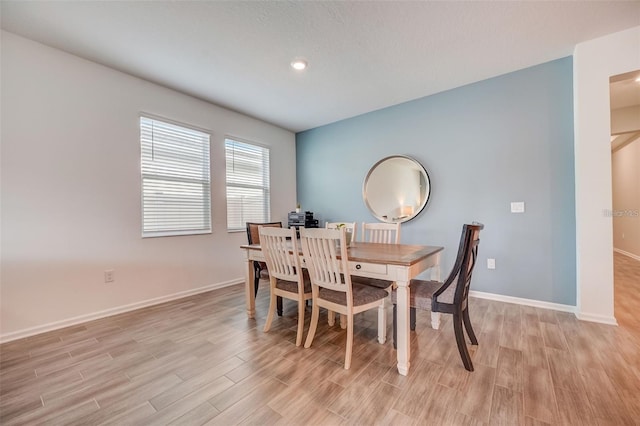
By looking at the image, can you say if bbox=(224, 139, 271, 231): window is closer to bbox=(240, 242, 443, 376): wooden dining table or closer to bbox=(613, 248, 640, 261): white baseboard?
bbox=(240, 242, 443, 376): wooden dining table

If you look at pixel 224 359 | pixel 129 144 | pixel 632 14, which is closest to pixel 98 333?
pixel 224 359

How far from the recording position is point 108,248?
2.80 metres

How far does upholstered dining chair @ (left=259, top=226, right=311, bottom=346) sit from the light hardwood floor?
0.33 m

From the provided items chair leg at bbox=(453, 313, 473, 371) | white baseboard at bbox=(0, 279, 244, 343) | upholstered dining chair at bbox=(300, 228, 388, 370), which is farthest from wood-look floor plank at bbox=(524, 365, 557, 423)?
white baseboard at bbox=(0, 279, 244, 343)

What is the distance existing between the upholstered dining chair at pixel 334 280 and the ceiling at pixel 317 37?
174 centimetres

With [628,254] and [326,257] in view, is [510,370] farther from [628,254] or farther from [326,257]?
[628,254]

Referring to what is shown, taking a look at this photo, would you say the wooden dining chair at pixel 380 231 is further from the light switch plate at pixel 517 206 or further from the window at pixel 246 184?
the window at pixel 246 184

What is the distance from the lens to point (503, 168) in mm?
3094

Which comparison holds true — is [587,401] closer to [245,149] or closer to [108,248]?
[108,248]

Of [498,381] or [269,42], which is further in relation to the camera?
[269,42]

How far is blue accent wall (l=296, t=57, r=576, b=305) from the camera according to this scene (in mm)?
2789

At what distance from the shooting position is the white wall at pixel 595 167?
2408 mm

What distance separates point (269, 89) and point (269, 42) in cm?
95

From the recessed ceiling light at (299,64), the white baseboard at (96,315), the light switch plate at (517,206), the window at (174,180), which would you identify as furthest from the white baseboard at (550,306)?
the window at (174,180)
